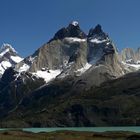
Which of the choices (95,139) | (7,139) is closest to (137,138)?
(95,139)

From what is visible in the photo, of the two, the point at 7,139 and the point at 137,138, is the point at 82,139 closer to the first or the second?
the point at 137,138

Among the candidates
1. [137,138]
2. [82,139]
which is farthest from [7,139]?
[137,138]

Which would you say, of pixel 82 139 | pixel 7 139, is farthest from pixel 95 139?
pixel 7 139

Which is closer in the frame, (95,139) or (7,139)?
(7,139)

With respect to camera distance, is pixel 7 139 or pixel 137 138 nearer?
pixel 7 139

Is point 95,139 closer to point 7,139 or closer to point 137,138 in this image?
point 137,138
